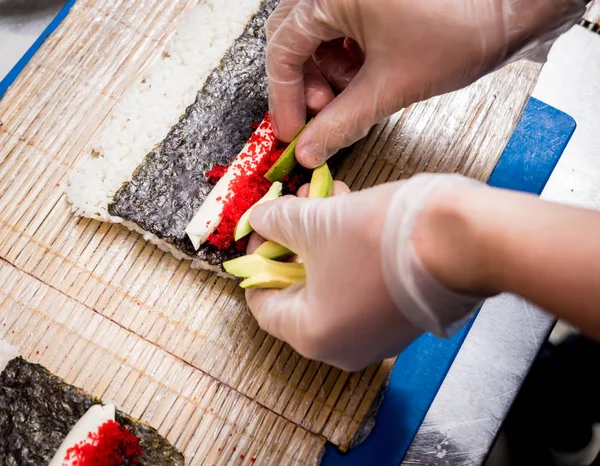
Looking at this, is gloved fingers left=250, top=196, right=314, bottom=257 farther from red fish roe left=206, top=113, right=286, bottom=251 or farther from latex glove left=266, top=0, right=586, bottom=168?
latex glove left=266, top=0, right=586, bottom=168

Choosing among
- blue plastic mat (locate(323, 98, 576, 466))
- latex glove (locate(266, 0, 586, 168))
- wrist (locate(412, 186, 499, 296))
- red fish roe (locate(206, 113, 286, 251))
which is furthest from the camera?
blue plastic mat (locate(323, 98, 576, 466))

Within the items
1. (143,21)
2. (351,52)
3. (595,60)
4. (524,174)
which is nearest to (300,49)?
(351,52)

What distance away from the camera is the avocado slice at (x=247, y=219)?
2123 millimetres

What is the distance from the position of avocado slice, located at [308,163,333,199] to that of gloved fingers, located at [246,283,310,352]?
41cm

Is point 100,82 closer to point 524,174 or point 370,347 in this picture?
point 370,347

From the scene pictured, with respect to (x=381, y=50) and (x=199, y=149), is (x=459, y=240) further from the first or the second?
(x=199, y=149)

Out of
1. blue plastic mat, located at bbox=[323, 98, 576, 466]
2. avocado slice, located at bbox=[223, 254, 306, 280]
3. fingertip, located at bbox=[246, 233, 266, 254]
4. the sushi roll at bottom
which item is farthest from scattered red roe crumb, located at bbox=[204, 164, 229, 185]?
blue plastic mat, located at bbox=[323, 98, 576, 466]

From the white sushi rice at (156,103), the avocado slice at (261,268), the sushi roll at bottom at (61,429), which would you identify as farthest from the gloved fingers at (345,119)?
the sushi roll at bottom at (61,429)

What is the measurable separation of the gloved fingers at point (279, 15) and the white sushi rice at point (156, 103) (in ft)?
1.11

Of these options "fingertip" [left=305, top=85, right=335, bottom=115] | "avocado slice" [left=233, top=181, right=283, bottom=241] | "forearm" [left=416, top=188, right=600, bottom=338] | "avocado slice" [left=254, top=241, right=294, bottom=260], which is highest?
"forearm" [left=416, top=188, right=600, bottom=338]

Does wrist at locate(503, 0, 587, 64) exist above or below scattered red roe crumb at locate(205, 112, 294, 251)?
above

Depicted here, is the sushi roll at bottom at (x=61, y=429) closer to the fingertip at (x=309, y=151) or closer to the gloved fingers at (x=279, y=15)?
the fingertip at (x=309, y=151)

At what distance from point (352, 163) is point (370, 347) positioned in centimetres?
104

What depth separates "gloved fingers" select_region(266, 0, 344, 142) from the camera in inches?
77.1
